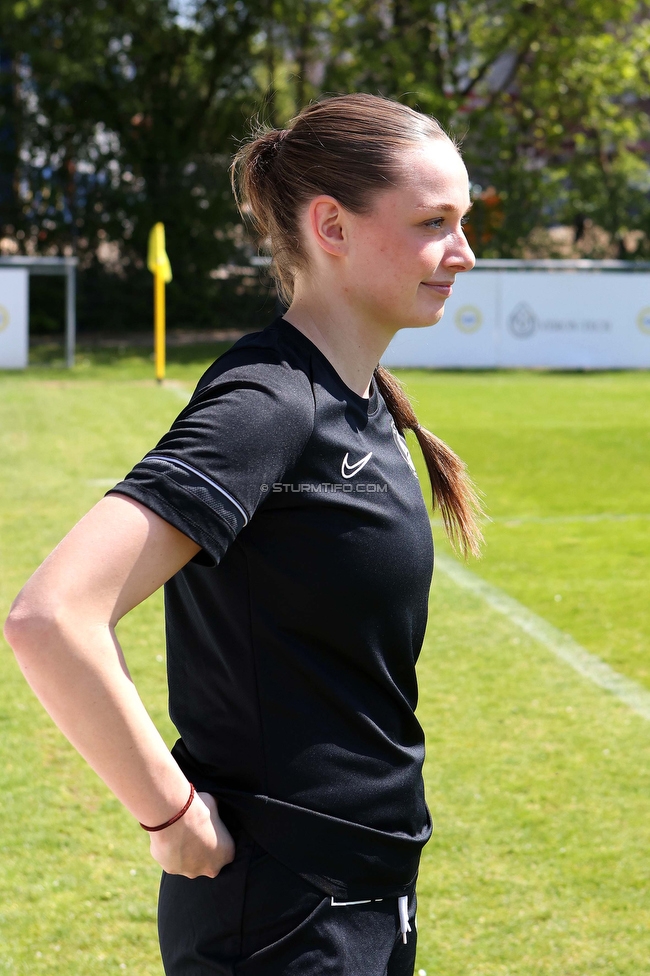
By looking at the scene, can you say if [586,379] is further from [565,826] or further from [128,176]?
[565,826]

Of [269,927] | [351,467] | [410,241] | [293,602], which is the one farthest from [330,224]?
[269,927]

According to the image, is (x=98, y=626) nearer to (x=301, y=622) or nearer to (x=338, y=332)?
(x=301, y=622)

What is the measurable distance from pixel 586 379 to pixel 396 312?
16590mm

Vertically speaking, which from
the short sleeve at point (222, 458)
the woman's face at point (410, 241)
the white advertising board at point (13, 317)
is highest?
the woman's face at point (410, 241)

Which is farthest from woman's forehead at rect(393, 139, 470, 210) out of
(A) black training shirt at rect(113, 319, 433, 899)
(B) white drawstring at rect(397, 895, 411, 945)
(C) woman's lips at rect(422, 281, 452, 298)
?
(B) white drawstring at rect(397, 895, 411, 945)

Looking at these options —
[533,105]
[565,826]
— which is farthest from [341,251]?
[533,105]

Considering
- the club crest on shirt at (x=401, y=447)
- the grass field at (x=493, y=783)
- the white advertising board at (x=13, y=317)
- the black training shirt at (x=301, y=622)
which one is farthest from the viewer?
the white advertising board at (x=13, y=317)

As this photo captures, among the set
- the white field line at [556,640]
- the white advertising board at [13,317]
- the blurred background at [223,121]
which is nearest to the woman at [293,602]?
the white field line at [556,640]

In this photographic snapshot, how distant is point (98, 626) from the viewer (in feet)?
4.50

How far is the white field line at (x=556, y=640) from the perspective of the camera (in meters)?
5.09

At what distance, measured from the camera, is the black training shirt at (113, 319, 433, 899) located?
145 centimetres

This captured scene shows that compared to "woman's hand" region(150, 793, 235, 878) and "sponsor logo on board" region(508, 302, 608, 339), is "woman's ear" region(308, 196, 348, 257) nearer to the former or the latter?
"woman's hand" region(150, 793, 235, 878)

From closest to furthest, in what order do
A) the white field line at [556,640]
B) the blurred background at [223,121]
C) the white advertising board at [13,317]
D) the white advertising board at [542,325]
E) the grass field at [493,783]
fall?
the grass field at [493,783] < the white field line at [556,640] < the white advertising board at [13,317] < the white advertising board at [542,325] < the blurred background at [223,121]

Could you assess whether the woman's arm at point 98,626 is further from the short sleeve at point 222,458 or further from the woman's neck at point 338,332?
the woman's neck at point 338,332
